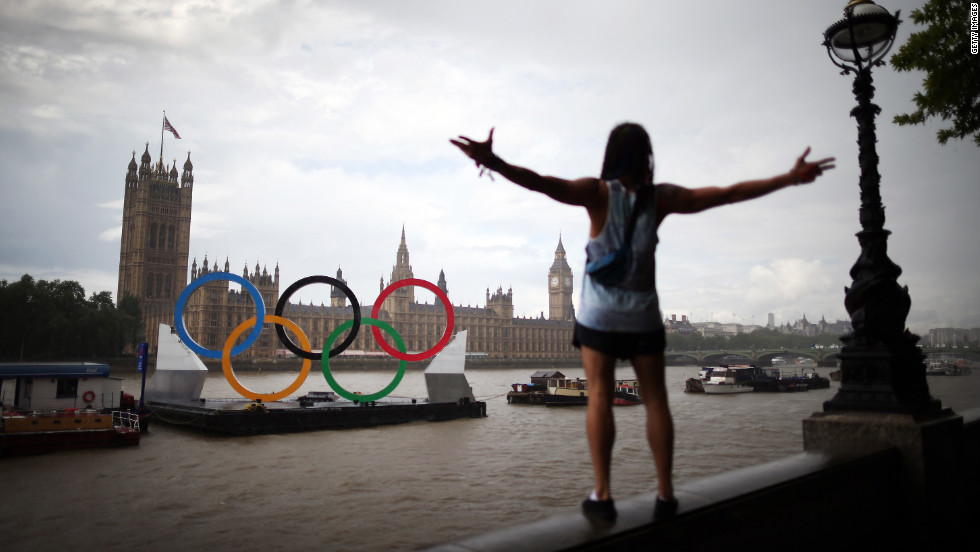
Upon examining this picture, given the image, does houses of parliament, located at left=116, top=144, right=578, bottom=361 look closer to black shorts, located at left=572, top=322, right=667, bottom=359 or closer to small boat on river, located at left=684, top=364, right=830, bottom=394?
small boat on river, located at left=684, top=364, right=830, bottom=394

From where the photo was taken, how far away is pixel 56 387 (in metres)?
14.8

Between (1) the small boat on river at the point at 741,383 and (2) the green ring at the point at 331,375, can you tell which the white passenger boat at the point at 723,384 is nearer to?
(1) the small boat on river at the point at 741,383

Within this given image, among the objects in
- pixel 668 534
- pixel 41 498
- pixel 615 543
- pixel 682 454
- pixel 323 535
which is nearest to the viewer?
pixel 615 543

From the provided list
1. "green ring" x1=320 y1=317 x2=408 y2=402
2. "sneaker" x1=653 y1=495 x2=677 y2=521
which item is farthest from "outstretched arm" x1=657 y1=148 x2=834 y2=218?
"green ring" x1=320 y1=317 x2=408 y2=402

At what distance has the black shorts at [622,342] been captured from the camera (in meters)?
1.88

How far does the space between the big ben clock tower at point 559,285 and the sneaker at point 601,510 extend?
313 feet

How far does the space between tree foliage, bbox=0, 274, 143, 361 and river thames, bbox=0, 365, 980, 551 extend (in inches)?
1203

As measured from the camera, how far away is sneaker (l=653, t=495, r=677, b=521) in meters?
1.85

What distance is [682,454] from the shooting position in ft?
43.2

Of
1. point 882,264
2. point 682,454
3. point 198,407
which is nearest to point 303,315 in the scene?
point 198,407

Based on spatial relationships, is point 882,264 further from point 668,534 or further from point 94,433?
point 94,433

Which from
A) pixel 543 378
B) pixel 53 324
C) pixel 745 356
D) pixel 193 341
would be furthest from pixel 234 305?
pixel 745 356

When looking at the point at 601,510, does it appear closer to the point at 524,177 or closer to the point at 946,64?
the point at 524,177

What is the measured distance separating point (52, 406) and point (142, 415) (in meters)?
1.81
